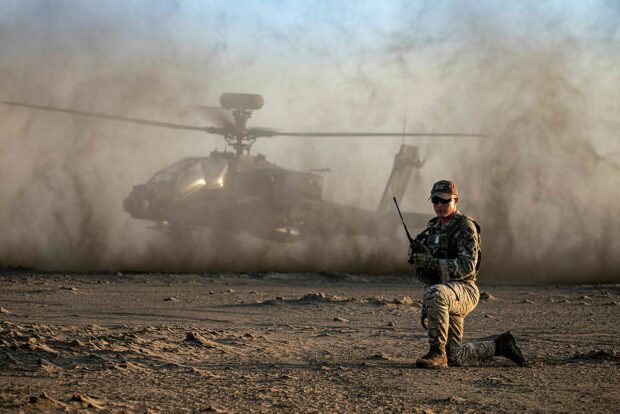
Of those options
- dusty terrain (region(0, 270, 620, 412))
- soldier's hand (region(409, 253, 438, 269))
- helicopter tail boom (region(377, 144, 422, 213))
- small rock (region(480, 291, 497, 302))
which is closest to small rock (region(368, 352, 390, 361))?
dusty terrain (region(0, 270, 620, 412))

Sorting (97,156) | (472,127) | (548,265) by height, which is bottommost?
(548,265)

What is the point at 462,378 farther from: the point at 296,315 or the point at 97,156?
the point at 97,156

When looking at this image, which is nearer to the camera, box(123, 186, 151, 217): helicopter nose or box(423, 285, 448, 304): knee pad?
box(423, 285, 448, 304): knee pad

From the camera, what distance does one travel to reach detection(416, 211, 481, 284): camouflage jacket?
6.63m

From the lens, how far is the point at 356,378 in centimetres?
625

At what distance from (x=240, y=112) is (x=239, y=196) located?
1.99 m

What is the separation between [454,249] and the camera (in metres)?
6.73

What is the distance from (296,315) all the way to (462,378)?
4.78 m

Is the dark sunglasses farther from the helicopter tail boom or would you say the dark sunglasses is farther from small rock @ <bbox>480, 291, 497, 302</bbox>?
the helicopter tail boom

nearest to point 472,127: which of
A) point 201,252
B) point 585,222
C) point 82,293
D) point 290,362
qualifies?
point 585,222

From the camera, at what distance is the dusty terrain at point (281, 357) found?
17.6 feet

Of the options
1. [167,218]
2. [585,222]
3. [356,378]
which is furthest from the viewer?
[585,222]

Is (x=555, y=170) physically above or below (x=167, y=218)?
above

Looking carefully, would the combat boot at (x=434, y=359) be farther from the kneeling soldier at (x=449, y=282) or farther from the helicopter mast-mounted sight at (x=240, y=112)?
the helicopter mast-mounted sight at (x=240, y=112)
